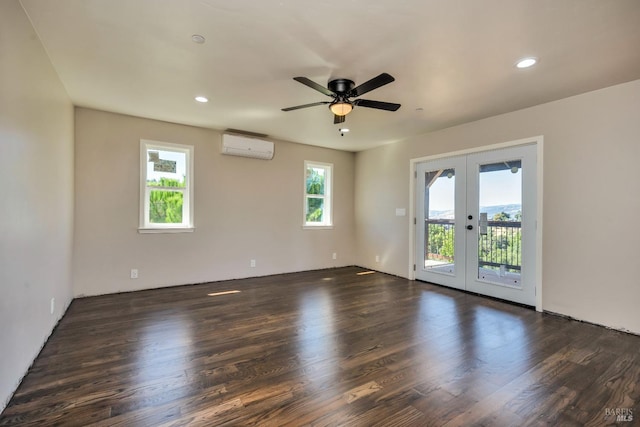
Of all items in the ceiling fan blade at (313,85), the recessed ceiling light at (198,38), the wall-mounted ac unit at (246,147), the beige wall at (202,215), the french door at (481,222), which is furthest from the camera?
the wall-mounted ac unit at (246,147)

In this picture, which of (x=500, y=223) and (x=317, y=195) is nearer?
(x=500, y=223)

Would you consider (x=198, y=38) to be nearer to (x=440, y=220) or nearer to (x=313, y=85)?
(x=313, y=85)

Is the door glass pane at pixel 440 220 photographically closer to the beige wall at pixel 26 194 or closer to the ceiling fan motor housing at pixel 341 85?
the ceiling fan motor housing at pixel 341 85

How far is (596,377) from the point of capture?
2.19 meters

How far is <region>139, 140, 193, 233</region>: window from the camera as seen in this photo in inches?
175

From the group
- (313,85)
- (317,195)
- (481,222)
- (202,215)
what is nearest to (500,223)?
(481,222)

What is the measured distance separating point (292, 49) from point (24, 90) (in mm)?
1912

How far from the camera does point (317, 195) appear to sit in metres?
6.20

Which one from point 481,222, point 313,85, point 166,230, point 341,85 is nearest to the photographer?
point 313,85

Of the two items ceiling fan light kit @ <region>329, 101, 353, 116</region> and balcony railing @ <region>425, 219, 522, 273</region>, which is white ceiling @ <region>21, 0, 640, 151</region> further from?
balcony railing @ <region>425, 219, 522, 273</region>

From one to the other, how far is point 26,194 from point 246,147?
3.15 m

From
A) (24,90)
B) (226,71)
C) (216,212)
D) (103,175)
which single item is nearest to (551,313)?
(226,71)

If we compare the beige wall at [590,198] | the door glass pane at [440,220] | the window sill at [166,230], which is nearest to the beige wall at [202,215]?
the window sill at [166,230]

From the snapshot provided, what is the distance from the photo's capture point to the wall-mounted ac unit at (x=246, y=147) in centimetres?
488
